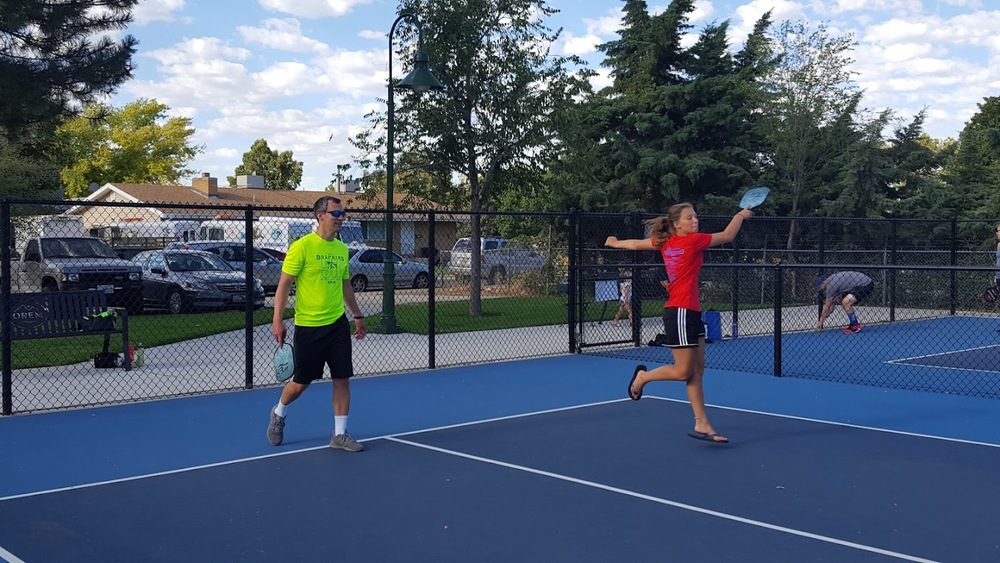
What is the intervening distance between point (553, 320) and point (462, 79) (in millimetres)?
5358

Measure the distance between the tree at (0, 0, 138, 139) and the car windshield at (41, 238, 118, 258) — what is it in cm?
300

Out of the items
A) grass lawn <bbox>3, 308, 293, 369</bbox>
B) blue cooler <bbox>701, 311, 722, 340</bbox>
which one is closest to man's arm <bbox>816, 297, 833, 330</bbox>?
blue cooler <bbox>701, 311, 722, 340</bbox>

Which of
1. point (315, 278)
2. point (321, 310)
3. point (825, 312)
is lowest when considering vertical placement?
point (825, 312)

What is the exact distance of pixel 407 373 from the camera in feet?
42.2

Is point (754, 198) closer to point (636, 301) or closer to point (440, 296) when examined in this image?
point (636, 301)

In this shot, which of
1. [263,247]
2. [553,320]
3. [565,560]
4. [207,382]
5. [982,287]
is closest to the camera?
[565,560]

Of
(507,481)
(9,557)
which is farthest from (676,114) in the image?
(9,557)

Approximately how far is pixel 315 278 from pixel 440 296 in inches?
644

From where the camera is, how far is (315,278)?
26.5 feet

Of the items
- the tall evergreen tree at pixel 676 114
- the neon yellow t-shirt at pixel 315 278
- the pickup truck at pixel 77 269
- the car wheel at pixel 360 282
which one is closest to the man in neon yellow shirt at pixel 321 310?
the neon yellow t-shirt at pixel 315 278

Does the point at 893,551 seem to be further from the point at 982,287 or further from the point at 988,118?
the point at 988,118

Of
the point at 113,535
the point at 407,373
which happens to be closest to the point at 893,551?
the point at 113,535

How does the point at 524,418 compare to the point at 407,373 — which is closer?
the point at 524,418

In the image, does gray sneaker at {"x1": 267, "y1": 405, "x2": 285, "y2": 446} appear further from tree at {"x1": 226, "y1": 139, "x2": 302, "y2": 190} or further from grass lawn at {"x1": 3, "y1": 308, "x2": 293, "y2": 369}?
tree at {"x1": 226, "y1": 139, "x2": 302, "y2": 190}
